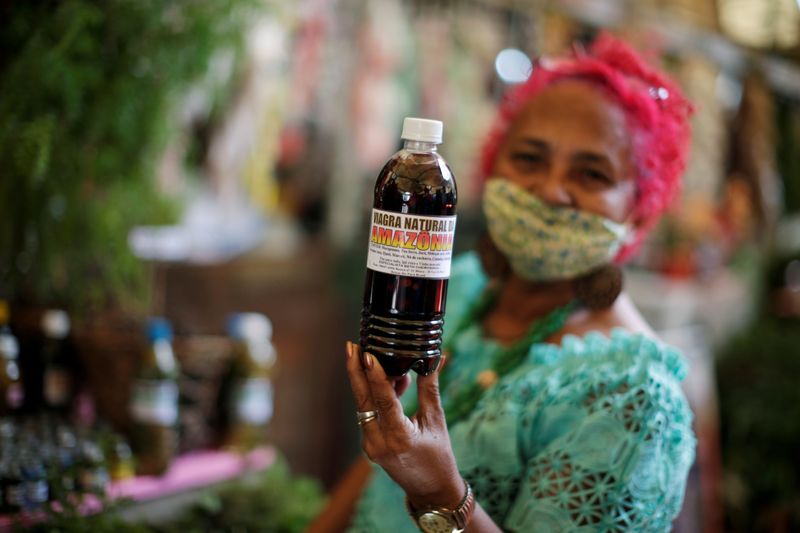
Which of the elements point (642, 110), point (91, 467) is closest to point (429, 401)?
point (642, 110)

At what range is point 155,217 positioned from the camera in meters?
2.38

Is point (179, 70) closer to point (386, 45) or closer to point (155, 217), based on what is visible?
point (155, 217)

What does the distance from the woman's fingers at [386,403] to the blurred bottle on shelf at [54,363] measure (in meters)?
1.29

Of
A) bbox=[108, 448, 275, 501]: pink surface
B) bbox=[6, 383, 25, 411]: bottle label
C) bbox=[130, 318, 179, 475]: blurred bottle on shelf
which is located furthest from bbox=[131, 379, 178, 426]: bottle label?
bbox=[6, 383, 25, 411]: bottle label

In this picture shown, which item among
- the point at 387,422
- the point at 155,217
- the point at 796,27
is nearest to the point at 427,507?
the point at 387,422

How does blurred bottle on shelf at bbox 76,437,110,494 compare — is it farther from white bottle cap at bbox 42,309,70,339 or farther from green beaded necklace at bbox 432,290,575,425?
green beaded necklace at bbox 432,290,575,425

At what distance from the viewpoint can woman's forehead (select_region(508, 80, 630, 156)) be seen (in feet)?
5.01

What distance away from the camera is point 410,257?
1.12 meters

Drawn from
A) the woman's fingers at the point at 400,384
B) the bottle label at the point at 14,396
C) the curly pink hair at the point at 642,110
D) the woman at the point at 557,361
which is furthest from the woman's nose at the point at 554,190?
the bottle label at the point at 14,396

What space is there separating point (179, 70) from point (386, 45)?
1869mm

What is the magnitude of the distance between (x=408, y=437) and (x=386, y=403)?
5 cm

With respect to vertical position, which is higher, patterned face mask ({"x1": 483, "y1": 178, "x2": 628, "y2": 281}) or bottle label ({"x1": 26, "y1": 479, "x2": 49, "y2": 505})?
patterned face mask ({"x1": 483, "y1": 178, "x2": 628, "y2": 281})

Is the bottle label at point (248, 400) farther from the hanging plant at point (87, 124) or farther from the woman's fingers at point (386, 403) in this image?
the woman's fingers at point (386, 403)

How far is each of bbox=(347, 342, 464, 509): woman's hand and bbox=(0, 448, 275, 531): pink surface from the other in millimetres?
920
